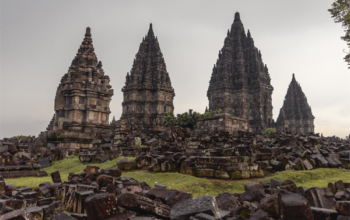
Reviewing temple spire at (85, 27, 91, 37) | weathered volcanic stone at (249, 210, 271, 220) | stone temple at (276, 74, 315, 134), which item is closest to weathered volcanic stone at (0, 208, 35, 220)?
weathered volcanic stone at (249, 210, 271, 220)

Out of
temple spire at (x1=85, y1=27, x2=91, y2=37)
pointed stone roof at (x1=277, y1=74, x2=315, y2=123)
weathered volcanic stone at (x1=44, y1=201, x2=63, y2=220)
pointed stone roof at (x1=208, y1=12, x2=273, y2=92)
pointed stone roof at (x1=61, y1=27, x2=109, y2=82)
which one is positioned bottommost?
weathered volcanic stone at (x1=44, y1=201, x2=63, y2=220)

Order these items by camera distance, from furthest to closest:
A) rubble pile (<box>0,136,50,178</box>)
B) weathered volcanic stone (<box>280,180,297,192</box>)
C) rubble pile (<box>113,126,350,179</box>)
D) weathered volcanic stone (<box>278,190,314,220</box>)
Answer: rubble pile (<box>0,136,50,178</box>) → rubble pile (<box>113,126,350,179</box>) → weathered volcanic stone (<box>280,180,297,192</box>) → weathered volcanic stone (<box>278,190,314,220</box>)

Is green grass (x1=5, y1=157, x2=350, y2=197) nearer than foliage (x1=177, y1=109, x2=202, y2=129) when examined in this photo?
Yes

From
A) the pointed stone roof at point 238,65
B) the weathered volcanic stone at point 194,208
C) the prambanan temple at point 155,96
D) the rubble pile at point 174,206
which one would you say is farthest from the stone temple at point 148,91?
the weathered volcanic stone at point 194,208

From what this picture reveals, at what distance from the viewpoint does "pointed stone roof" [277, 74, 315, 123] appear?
53219 millimetres

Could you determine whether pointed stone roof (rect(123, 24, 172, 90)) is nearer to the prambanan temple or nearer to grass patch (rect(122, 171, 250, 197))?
the prambanan temple

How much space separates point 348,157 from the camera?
9.19 meters

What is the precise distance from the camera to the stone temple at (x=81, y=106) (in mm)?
11764

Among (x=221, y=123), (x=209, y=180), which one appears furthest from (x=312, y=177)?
(x=221, y=123)

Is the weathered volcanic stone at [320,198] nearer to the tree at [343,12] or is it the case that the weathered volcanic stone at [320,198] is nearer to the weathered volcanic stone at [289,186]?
the weathered volcanic stone at [289,186]

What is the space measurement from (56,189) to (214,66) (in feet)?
144

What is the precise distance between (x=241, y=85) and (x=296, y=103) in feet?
58.8

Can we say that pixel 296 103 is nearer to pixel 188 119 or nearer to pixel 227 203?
pixel 188 119

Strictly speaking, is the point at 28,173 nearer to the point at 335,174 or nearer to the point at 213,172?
the point at 213,172
